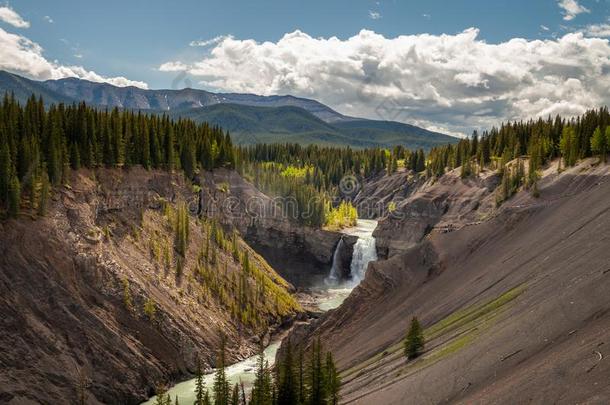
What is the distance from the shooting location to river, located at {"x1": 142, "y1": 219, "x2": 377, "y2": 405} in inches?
2130

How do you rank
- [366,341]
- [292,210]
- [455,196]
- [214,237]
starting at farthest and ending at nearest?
[292,210] < [455,196] < [214,237] < [366,341]

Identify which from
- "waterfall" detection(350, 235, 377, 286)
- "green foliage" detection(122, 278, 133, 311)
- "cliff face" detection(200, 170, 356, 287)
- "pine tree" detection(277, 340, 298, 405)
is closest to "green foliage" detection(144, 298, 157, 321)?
"green foliage" detection(122, 278, 133, 311)

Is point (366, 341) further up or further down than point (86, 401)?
further up

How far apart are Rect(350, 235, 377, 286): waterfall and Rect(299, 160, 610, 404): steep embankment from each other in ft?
143

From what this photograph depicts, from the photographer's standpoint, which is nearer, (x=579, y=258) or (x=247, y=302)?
(x=579, y=258)

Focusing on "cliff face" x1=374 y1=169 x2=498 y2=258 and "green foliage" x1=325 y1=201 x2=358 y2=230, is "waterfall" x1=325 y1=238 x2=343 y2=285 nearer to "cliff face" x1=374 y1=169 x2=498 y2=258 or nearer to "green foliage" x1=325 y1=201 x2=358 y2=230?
"cliff face" x1=374 y1=169 x2=498 y2=258

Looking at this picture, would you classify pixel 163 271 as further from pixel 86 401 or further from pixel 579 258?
pixel 579 258

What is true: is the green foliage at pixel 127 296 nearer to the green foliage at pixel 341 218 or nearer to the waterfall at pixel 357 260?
the waterfall at pixel 357 260

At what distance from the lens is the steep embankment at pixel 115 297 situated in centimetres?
4669

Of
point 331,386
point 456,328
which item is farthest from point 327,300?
point 331,386

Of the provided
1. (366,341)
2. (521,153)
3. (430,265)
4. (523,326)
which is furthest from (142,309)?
(521,153)

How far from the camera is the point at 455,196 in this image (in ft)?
328

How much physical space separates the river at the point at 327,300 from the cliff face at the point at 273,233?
3219 millimetres

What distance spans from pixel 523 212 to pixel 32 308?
170ft
